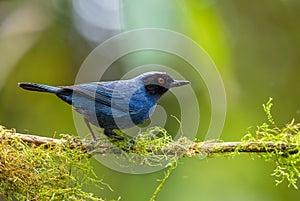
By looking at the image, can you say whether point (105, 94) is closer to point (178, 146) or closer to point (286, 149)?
point (178, 146)

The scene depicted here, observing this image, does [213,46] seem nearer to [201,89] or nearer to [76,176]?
[201,89]

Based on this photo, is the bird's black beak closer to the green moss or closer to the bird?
the bird

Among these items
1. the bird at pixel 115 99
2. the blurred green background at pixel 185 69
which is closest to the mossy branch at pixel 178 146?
the bird at pixel 115 99

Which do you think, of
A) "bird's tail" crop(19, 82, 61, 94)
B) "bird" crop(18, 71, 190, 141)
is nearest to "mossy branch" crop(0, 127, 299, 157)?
"bird" crop(18, 71, 190, 141)

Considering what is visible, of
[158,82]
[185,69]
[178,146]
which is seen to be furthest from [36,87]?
[185,69]

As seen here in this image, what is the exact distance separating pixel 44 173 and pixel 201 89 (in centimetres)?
241

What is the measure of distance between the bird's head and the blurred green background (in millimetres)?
455

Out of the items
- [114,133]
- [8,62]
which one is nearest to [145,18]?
[114,133]

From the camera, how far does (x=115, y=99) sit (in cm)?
259

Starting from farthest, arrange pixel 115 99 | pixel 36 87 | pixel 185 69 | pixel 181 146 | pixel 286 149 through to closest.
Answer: pixel 185 69, pixel 115 99, pixel 36 87, pixel 181 146, pixel 286 149

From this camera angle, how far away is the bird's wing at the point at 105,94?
2548 millimetres

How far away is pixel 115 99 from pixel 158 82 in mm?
222

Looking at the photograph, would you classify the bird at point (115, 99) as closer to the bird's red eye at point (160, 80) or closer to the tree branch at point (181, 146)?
the bird's red eye at point (160, 80)

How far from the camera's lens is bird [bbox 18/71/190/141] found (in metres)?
2.52
